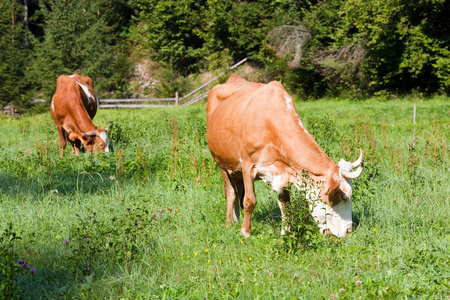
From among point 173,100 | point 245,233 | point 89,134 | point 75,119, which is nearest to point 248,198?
point 245,233

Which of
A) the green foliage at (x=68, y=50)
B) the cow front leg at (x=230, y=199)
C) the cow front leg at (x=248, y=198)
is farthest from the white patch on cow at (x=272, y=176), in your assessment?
the green foliage at (x=68, y=50)

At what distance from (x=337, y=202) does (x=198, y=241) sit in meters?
1.55

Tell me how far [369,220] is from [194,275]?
7.44 ft

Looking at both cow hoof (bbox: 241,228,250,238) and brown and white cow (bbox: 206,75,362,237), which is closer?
brown and white cow (bbox: 206,75,362,237)

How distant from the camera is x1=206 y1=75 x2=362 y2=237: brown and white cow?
4.55 m

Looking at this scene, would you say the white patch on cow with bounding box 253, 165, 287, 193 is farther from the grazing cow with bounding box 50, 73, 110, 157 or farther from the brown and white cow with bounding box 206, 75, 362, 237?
the grazing cow with bounding box 50, 73, 110, 157

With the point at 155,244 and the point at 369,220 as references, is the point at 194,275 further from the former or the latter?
the point at 369,220

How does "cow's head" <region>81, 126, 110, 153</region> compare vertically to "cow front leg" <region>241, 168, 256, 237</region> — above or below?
below

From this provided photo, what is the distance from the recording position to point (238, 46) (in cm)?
3247

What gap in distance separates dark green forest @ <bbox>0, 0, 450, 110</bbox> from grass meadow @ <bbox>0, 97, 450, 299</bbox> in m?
15.9

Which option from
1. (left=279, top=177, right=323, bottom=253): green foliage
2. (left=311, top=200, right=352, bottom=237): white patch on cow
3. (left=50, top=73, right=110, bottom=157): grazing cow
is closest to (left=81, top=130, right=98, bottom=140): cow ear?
(left=50, top=73, right=110, bottom=157): grazing cow

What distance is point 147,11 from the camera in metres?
38.7

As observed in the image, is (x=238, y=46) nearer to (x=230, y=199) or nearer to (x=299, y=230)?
(x=230, y=199)

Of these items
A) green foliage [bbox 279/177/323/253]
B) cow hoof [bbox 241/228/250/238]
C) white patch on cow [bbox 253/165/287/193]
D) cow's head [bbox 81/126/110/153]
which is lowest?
cow's head [bbox 81/126/110/153]
